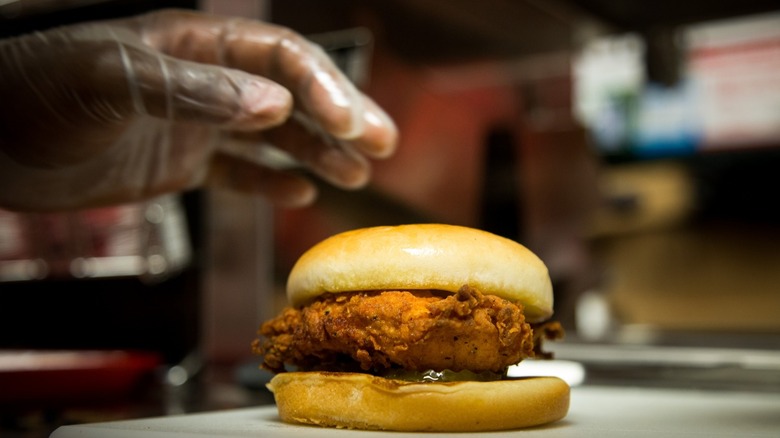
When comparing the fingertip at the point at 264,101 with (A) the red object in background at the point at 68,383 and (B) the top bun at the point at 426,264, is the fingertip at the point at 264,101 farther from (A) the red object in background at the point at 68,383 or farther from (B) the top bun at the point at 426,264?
(A) the red object in background at the point at 68,383

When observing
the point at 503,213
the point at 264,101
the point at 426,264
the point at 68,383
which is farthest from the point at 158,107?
the point at 503,213

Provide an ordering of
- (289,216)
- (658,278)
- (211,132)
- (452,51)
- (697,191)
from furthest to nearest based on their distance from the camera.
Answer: (658,278) < (697,191) < (452,51) < (289,216) < (211,132)

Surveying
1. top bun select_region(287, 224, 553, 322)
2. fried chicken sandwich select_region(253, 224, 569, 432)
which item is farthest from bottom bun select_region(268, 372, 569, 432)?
top bun select_region(287, 224, 553, 322)

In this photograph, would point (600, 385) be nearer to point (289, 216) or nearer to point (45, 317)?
point (289, 216)

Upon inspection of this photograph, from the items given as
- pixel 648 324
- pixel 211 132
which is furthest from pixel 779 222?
pixel 211 132

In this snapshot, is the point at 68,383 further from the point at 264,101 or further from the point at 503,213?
the point at 503,213

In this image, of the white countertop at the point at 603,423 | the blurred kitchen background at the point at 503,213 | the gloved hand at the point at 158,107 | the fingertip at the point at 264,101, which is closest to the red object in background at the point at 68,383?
the blurred kitchen background at the point at 503,213

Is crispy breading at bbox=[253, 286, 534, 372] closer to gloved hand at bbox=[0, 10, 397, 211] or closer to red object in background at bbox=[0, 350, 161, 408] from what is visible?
gloved hand at bbox=[0, 10, 397, 211]
